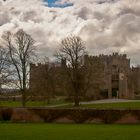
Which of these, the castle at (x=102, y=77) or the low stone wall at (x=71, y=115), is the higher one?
the castle at (x=102, y=77)

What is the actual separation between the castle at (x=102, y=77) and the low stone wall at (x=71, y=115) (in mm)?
19059

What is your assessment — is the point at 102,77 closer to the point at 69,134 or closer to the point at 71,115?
the point at 71,115

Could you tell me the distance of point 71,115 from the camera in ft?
153

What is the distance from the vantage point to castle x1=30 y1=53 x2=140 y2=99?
73.3 metres

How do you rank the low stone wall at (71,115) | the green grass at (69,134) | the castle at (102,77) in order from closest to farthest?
the green grass at (69,134)
the low stone wall at (71,115)
the castle at (102,77)

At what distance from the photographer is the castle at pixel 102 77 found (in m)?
73.3

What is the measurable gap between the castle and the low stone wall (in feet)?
62.5

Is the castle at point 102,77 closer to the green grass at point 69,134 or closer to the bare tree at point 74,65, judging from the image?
the bare tree at point 74,65

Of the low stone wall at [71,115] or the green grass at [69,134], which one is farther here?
the low stone wall at [71,115]

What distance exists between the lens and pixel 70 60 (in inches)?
2608

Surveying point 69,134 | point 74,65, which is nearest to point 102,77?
point 74,65

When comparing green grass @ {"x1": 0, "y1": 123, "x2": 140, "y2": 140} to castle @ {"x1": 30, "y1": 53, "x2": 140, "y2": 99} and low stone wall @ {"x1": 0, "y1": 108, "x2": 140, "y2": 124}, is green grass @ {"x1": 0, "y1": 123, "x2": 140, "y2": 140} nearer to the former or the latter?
low stone wall @ {"x1": 0, "y1": 108, "x2": 140, "y2": 124}

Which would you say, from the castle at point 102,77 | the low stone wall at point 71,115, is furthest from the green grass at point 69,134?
the castle at point 102,77

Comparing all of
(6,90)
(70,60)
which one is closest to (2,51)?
(6,90)
